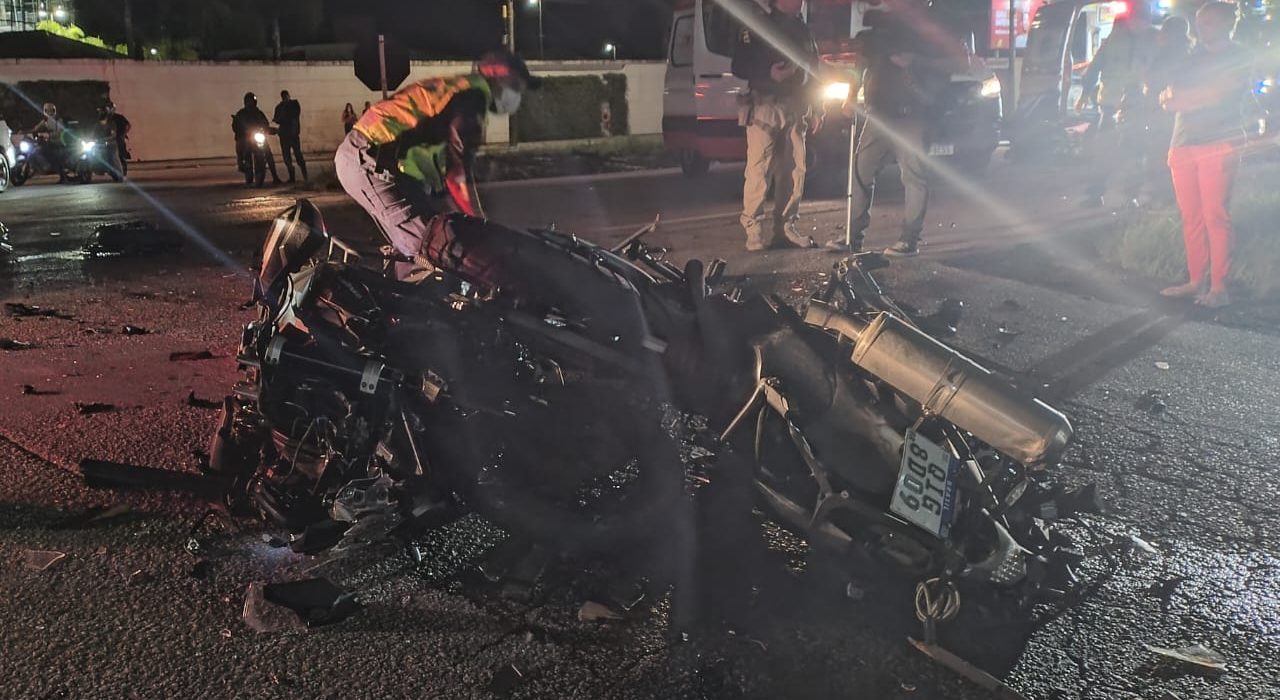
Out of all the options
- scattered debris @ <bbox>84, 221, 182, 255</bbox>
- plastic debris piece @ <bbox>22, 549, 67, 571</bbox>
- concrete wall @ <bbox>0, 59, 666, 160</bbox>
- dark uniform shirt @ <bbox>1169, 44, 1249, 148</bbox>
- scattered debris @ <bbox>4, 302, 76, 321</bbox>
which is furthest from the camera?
concrete wall @ <bbox>0, 59, 666, 160</bbox>

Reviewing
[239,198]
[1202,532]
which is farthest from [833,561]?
[239,198]

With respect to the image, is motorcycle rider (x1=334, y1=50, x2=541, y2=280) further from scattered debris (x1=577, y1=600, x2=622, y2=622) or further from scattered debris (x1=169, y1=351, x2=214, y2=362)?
scattered debris (x1=577, y1=600, x2=622, y2=622)

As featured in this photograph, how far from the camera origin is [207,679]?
9.11ft

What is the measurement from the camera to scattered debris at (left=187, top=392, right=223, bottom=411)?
5.10 meters

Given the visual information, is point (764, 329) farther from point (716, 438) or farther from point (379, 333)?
point (379, 333)


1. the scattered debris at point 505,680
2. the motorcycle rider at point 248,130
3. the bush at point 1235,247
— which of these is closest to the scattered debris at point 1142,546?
the scattered debris at point 505,680

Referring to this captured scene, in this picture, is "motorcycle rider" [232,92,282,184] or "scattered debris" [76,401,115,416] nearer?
"scattered debris" [76,401,115,416]

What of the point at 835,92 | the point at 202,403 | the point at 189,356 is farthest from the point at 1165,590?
the point at 835,92

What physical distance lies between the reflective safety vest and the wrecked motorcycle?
3.58ft

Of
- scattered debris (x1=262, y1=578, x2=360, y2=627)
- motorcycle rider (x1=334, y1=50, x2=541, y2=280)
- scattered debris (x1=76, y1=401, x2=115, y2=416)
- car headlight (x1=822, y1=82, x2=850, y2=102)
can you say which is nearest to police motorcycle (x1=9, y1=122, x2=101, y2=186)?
car headlight (x1=822, y1=82, x2=850, y2=102)

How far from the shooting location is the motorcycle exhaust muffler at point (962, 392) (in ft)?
10.6

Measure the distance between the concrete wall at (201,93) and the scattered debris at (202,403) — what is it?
19423mm

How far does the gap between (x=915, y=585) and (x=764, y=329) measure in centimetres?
113

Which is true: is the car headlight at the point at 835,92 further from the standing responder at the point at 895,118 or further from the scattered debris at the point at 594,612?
the scattered debris at the point at 594,612
